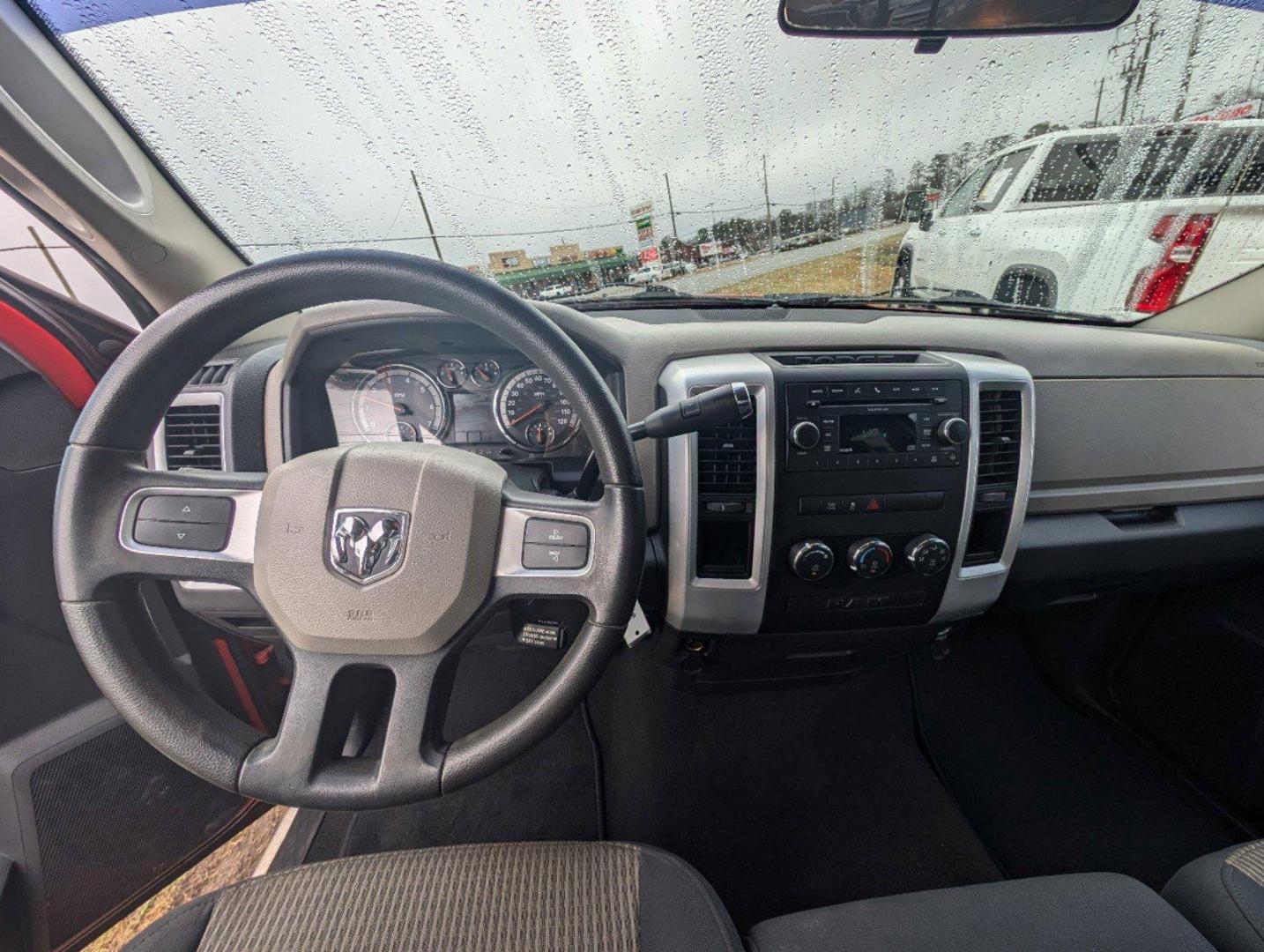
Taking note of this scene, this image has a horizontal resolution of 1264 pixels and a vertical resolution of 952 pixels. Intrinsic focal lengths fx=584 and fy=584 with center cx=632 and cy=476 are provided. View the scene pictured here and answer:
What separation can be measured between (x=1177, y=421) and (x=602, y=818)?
6.58ft

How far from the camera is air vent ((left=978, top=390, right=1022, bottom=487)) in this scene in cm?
137

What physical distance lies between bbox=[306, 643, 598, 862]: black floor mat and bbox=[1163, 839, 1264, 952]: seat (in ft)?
4.24

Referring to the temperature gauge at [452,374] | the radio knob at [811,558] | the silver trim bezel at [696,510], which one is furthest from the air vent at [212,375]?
the radio knob at [811,558]

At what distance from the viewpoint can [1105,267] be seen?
5.75ft

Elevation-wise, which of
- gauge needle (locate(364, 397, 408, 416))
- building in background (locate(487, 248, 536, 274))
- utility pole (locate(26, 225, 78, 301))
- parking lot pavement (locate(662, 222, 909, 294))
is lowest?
gauge needle (locate(364, 397, 408, 416))

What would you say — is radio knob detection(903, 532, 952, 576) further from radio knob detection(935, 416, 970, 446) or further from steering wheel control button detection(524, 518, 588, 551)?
steering wheel control button detection(524, 518, 588, 551)

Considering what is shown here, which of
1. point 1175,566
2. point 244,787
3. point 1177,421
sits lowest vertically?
point 1175,566

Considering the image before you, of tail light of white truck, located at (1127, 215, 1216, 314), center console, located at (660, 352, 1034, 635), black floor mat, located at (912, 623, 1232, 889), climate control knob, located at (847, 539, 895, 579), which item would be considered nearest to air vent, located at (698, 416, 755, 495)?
center console, located at (660, 352, 1034, 635)

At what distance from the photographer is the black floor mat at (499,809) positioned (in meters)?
1.69

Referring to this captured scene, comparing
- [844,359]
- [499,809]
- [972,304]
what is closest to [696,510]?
[844,359]

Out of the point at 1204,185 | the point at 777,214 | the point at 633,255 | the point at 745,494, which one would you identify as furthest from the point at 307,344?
the point at 1204,185

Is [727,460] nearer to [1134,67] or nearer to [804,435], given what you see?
[804,435]

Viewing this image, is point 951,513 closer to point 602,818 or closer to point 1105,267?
point 1105,267

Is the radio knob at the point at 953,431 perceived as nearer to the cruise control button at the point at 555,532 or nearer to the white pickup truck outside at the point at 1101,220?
the white pickup truck outside at the point at 1101,220
